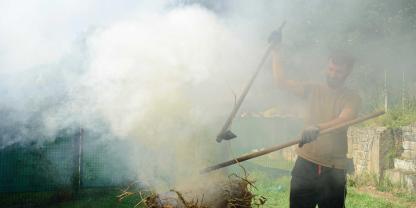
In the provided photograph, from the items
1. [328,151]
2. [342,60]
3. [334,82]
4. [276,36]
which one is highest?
[276,36]

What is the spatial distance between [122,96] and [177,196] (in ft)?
4.70

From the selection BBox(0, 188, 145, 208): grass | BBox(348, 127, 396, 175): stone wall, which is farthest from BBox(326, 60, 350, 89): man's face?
BBox(348, 127, 396, 175): stone wall

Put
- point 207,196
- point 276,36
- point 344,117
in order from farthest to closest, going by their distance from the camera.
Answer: point 276,36
point 344,117
point 207,196

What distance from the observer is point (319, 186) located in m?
3.92

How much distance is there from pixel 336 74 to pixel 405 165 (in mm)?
4915

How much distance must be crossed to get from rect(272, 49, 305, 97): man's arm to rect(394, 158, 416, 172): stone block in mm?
4849

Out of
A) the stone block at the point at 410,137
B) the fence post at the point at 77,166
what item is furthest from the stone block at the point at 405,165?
the fence post at the point at 77,166

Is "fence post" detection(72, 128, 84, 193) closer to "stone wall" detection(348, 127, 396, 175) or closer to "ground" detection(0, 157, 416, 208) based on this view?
"ground" detection(0, 157, 416, 208)

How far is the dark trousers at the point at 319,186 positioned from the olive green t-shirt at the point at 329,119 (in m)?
0.08

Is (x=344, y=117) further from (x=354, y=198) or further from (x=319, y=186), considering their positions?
(x=354, y=198)

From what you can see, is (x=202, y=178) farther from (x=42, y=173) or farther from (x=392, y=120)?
(x=392, y=120)

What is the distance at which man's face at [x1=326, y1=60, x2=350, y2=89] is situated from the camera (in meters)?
3.91

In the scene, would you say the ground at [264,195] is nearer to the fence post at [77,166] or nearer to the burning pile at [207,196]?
the fence post at [77,166]

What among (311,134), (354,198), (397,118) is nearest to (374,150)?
(397,118)
